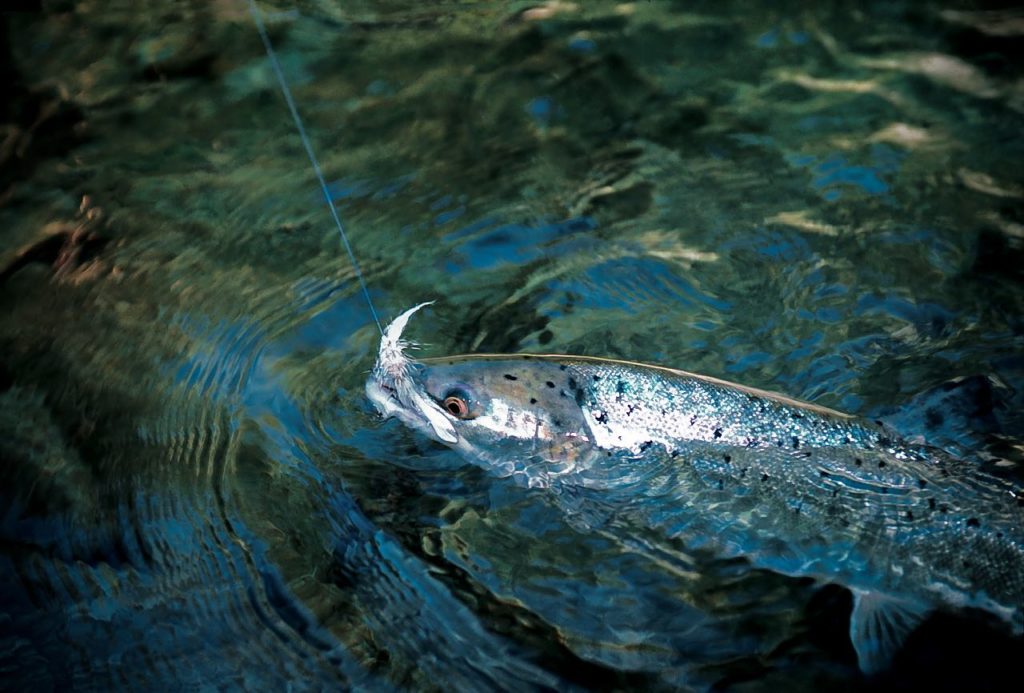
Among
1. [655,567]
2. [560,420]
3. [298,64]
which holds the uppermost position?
[298,64]

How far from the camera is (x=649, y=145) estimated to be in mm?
6402

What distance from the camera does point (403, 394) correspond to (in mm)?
4398

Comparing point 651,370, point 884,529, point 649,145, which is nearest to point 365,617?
point 651,370

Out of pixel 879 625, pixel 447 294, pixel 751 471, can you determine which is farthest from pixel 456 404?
pixel 879 625

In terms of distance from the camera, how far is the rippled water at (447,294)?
12.5ft

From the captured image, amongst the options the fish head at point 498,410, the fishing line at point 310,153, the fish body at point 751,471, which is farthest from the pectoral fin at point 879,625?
the fishing line at point 310,153

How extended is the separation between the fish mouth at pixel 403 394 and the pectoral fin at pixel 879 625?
5.99 feet

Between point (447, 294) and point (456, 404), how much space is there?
1181mm

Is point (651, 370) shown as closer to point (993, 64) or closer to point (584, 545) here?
point (584, 545)

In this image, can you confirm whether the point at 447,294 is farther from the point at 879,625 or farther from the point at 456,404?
the point at 879,625

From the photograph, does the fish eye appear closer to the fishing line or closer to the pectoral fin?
the fishing line

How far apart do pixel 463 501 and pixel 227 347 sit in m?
1.64

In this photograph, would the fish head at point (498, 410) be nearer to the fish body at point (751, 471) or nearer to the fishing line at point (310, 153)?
the fish body at point (751, 471)

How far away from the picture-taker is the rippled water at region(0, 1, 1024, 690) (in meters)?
3.80
